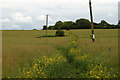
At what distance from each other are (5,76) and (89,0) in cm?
1884

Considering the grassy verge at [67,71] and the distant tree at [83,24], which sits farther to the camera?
the distant tree at [83,24]

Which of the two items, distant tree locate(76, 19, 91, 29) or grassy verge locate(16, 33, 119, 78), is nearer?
grassy verge locate(16, 33, 119, 78)

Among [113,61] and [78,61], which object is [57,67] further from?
[113,61]

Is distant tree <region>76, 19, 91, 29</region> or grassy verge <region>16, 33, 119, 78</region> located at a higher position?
distant tree <region>76, 19, 91, 29</region>

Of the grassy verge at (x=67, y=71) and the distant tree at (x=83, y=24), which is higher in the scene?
the distant tree at (x=83, y=24)

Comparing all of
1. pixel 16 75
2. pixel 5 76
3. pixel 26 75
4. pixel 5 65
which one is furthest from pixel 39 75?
pixel 5 65

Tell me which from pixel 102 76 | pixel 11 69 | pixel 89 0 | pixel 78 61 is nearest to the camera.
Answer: pixel 102 76

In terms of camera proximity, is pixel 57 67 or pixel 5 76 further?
pixel 57 67

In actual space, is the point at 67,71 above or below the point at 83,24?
below

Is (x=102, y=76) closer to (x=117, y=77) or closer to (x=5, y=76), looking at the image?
(x=117, y=77)

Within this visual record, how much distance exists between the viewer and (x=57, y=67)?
24.4 ft

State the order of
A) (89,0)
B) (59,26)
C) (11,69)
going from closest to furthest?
(11,69), (89,0), (59,26)

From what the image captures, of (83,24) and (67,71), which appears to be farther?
(83,24)

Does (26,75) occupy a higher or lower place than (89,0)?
lower
